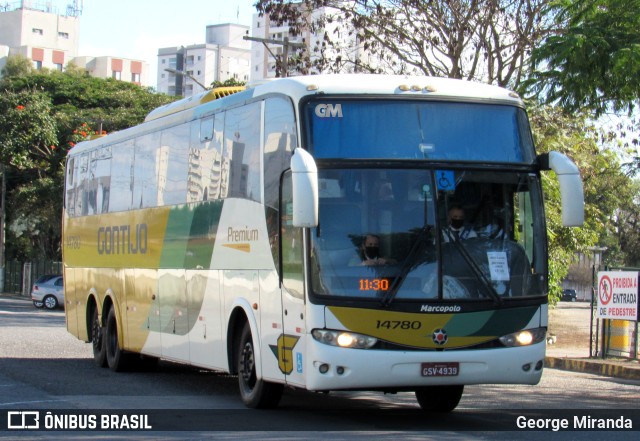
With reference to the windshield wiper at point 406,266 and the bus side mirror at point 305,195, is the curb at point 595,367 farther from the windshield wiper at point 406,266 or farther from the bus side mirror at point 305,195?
the bus side mirror at point 305,195

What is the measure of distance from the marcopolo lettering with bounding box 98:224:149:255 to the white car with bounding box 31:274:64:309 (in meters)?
27.8

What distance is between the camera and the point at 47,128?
51.2m

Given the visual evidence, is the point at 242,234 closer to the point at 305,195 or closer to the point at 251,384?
the point at 251,384

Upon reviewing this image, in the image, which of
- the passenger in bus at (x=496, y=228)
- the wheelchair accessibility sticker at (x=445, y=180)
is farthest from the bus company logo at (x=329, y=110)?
the passenger in bus at (x=496, y=228)

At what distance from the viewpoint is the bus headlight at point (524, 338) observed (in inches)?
416

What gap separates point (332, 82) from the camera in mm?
10906

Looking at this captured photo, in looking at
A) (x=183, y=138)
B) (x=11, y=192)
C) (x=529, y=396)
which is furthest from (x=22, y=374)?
(x=11, y=192)

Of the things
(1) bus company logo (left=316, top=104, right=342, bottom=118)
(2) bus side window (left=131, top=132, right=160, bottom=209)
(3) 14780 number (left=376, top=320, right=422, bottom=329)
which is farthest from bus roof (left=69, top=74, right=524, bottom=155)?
(2) bus side window (left=131, top=132, right=160, bottom=209)

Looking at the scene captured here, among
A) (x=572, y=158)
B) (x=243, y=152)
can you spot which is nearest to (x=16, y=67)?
(x=572, y=158)

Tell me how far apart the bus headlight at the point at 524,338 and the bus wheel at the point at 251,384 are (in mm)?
2651

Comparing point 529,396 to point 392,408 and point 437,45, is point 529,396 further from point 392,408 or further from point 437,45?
point 437,45

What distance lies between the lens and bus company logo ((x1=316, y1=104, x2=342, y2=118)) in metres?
→ 10.7

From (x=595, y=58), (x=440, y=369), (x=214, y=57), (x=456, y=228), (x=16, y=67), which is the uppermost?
(x=214, y=57)

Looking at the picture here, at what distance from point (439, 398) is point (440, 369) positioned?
2.03 m
